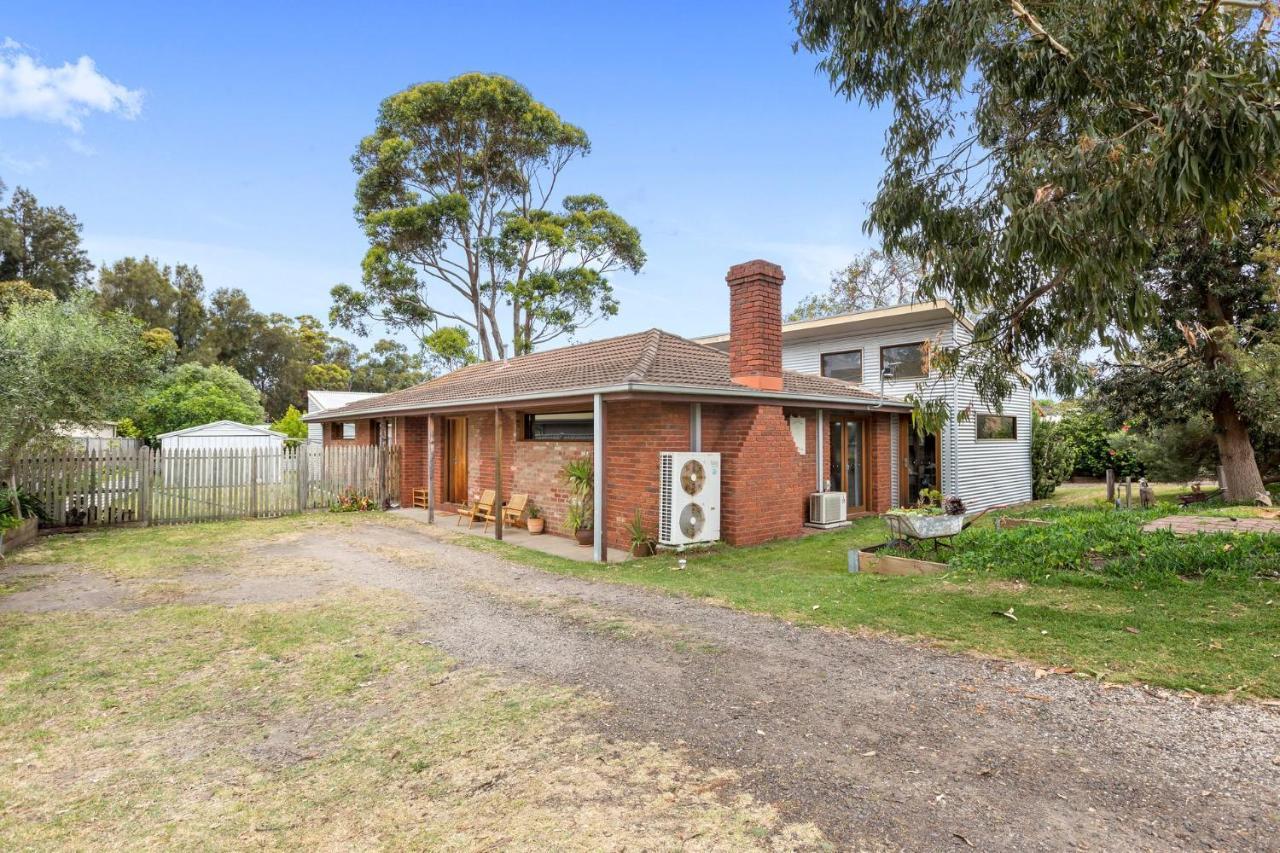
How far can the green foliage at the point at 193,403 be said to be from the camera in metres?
30.8

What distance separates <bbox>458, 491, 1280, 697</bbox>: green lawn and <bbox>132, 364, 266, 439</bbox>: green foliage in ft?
103

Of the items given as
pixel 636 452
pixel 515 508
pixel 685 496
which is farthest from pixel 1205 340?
pixel 515 508

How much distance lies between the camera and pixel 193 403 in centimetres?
3189

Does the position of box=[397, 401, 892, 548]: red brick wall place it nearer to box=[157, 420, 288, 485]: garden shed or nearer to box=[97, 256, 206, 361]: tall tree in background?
box=[157, 420, 288, 485]: garden shed

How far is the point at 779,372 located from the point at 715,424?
145 cm

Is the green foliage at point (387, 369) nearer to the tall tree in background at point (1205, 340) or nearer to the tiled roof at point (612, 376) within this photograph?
the tiled roof at point (612, 376)

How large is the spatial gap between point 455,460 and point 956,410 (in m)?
11.8

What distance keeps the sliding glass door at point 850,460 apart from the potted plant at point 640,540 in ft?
17.9

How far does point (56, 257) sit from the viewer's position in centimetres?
4003

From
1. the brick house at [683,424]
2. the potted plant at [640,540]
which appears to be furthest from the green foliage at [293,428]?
the potted plant at [640,540]

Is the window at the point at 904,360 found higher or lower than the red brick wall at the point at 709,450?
higher

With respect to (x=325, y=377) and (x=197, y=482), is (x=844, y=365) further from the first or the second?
(x=325, y=377)

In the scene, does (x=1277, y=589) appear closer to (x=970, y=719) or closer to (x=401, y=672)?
(x=970, y=719)

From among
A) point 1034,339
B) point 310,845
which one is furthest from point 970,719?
point 1034,339
